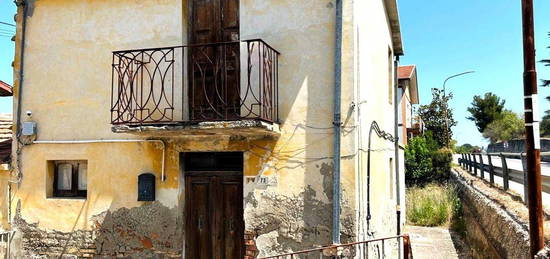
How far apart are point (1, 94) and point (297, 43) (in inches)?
306

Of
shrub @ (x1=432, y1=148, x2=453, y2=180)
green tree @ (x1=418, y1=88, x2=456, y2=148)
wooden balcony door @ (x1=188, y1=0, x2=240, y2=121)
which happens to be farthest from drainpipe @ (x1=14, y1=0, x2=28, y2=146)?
green tree @ (x1=418, y1=88, x2=456, y2=148)

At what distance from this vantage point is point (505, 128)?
57469mm

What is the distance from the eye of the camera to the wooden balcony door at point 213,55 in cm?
734

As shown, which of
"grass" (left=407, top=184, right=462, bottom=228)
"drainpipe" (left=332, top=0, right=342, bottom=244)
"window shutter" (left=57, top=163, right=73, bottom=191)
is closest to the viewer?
"drainpipe" (left=332, top=0, right=342, bottom=244)

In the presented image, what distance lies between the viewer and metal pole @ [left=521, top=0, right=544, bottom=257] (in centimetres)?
637

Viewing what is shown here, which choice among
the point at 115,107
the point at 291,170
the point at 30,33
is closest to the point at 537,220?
the point at 291,170

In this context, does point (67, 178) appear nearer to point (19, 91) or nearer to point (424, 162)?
point (19, 91)

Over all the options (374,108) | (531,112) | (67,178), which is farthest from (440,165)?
(67,178)

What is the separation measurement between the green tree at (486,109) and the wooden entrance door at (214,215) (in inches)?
2369

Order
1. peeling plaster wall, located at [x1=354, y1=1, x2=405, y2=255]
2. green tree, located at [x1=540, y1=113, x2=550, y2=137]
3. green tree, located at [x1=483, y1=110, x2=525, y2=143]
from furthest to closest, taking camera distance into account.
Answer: green tree, located at [x1=483, y1=110, x2=525, y2=143], green tree, located at [x1=540, y1=113, x2=550, y2=137], peeling plaster wall, located at [x1=354, y1=1, x2=405, y2=255]

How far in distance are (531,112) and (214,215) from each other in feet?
16.5

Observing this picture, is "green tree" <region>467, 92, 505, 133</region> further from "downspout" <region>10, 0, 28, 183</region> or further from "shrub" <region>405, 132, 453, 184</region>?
Result: "downspout" <region>10, 0, 28, 183</region>

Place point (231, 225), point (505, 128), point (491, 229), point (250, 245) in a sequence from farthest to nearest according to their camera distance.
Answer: point (505, 128) → point (491, 229) → point (231, 225) → point (250, 245)

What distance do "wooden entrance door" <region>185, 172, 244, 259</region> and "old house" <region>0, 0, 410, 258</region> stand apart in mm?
20
